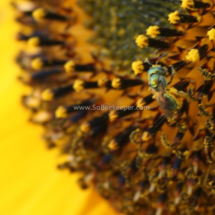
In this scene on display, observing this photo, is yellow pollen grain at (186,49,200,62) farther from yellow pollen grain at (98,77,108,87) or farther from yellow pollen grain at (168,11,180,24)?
yellow pollen grain at (98,77,108,87)

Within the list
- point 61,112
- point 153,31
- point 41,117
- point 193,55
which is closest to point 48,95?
point 61,112

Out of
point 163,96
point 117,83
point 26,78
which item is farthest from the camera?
point 26,78

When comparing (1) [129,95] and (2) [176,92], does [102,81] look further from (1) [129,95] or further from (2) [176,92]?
(2) [176,92]

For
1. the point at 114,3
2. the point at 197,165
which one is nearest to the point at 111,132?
the point at 197,165

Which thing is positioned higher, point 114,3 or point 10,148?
point 114,3

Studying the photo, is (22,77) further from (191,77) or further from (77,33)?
(191,77)
